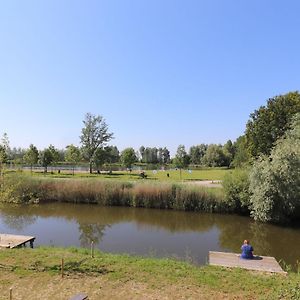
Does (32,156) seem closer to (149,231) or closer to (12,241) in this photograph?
(149,231)

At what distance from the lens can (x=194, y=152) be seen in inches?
4437

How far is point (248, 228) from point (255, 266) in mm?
12291

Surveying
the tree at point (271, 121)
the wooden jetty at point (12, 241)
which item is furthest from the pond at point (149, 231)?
the tree at point (271, 121)

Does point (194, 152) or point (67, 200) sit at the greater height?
point (194, 152)

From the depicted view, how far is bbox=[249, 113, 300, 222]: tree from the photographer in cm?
2514

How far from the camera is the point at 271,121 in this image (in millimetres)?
38188

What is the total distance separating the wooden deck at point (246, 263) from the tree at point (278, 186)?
40.4 ft

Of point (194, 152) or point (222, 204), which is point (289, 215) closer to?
point (222, 204)

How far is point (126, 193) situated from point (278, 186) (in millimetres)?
14562

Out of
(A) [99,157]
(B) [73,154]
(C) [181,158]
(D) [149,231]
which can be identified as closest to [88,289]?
(D) [149,231]

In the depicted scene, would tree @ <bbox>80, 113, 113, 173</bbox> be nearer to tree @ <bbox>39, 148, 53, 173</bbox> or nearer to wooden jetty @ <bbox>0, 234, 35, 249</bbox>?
tree @ <bbox>39, 148, 53, 173</bbox>

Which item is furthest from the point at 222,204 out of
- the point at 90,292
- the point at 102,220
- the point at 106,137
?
the point at 106,137

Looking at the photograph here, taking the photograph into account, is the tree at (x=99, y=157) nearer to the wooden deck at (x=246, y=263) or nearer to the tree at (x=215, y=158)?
the tree at (x=215, y=158)

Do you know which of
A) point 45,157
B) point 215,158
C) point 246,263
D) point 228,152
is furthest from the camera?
point 228,152
